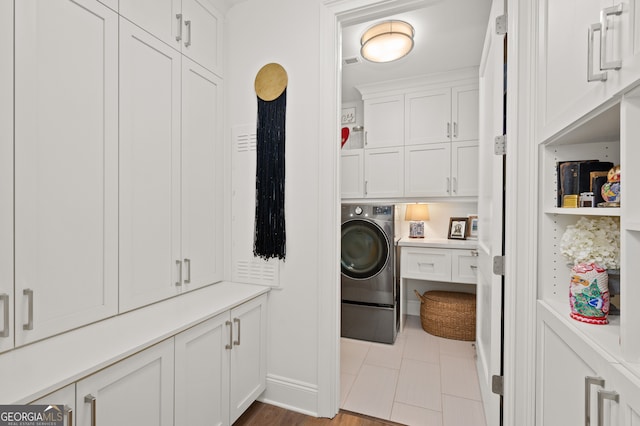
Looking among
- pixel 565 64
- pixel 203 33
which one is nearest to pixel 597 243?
pixel 565 64

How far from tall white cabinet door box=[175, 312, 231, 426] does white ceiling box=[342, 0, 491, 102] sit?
2.06 meters

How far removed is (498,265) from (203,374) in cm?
152

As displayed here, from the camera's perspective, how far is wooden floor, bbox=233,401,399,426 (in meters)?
1.72

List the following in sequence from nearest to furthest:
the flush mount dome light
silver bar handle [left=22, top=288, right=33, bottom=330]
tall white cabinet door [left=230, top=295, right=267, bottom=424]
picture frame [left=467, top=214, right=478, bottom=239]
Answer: silver bar handle [left=22, top=288, right=33, bottom=330] → tall white cabinet door [left=230, top=295, right=267, bottom=424] → the flush mount dome light → picture frame [left=467, top=214, right=478, bottom=239]

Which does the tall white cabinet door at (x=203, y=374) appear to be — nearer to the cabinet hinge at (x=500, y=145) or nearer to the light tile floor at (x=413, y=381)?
the light tile floor at (x=413, y=381)

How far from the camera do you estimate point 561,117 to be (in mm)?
1020

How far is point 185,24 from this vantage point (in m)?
1.73

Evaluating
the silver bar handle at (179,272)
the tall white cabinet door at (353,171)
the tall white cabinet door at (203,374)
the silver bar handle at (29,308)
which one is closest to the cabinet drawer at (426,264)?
the tall white cabinet door at (353,171)

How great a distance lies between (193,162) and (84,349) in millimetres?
1083

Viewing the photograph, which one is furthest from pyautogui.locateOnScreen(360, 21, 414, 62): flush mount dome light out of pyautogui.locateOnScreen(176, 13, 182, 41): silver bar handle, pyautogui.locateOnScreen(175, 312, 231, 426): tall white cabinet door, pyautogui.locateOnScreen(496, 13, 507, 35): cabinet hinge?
pyautogui.locateOnScreen(175, 312, 231, 426): tall white cabinet door

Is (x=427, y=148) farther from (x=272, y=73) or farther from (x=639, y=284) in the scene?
(x=639, y=284)

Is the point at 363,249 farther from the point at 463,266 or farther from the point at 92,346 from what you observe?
the point at 92,346

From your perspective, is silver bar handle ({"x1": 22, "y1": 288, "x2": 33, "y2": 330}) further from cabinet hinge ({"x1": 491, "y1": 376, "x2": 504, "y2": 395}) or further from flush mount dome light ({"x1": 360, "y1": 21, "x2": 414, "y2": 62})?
flush mount dome light ({"x1": 360, "y1": 21, "x2": 414, "y2": 62})

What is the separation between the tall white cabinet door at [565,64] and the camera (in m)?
0.82
